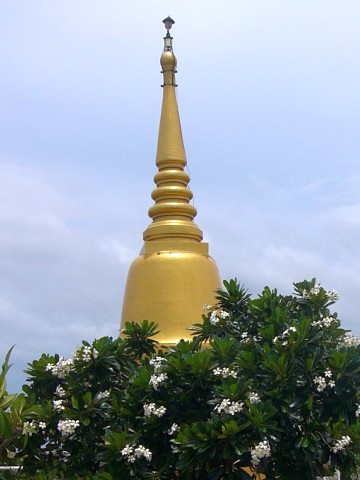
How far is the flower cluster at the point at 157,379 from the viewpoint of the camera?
293 inches

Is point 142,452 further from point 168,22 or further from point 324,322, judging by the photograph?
point 168,22

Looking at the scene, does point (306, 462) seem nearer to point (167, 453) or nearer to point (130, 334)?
point (167, 453)

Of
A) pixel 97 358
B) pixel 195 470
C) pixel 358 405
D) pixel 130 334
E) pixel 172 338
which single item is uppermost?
pixel 172 338

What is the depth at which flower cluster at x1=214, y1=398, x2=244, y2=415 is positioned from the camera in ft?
22.7

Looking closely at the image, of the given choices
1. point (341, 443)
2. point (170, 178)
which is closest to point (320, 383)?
point (341, 443)

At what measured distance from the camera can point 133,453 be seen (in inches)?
282

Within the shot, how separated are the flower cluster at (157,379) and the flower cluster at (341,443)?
179cm

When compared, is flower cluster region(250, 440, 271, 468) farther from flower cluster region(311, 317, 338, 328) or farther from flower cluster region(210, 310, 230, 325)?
flower cluster region(210, 310, 230, 325)

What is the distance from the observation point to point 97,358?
811 centimetres

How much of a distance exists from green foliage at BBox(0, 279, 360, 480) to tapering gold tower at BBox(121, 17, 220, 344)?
4187 millimetres

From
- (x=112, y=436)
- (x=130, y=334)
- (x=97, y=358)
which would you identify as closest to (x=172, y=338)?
(x=130, y=334)

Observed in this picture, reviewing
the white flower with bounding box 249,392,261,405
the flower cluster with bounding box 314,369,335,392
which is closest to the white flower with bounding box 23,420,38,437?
the white flower with bounding box 249,392,261,405

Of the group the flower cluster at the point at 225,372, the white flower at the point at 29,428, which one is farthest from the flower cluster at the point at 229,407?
the white flower at the point at 29,428

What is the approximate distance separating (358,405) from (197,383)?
1642mm
